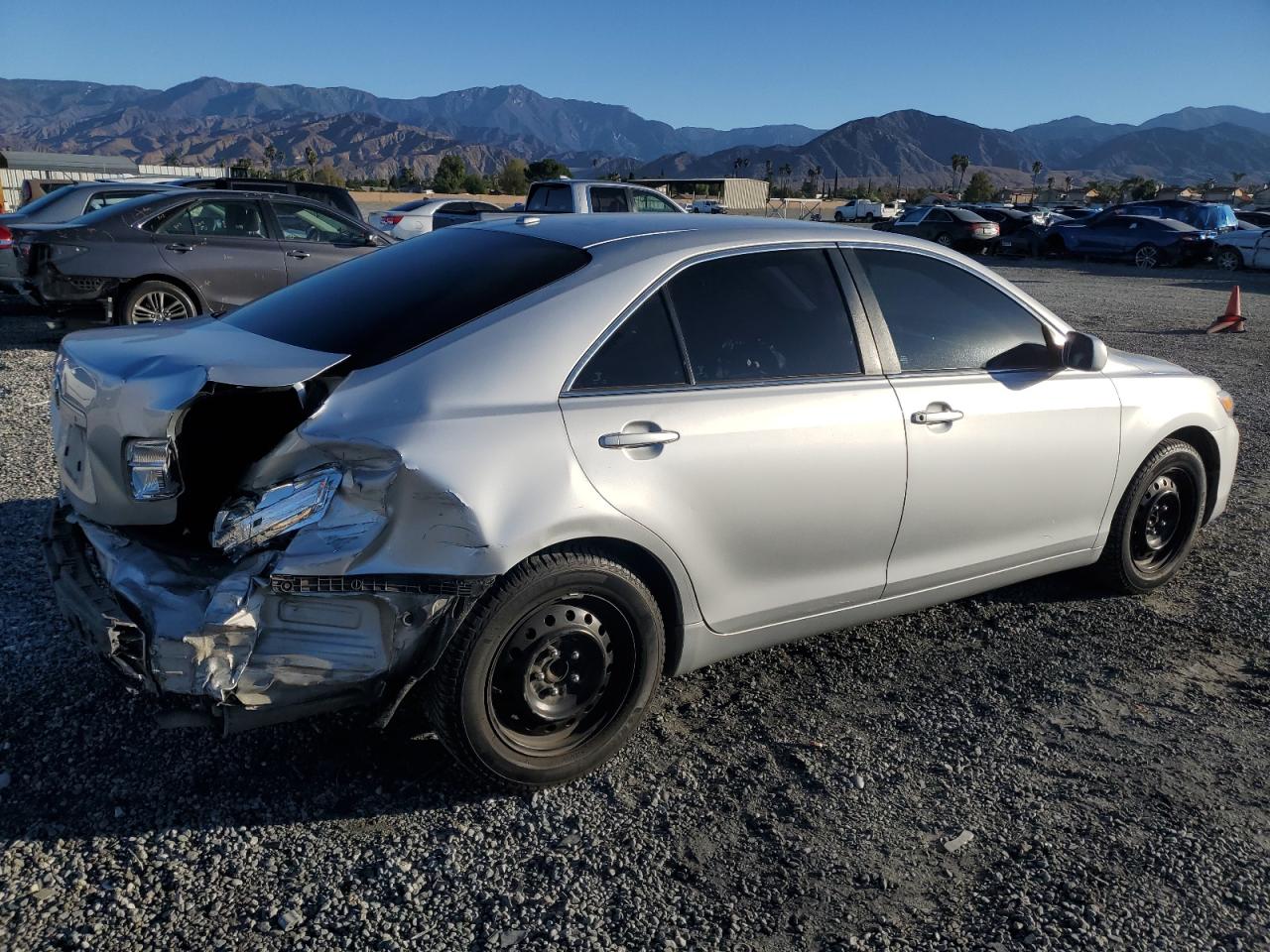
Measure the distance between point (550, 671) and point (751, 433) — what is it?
985 mm

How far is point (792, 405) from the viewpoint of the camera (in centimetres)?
339

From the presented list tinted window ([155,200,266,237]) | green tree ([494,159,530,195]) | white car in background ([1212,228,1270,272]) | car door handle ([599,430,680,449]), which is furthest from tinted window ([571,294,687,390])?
green tree ([494,159,530,195])

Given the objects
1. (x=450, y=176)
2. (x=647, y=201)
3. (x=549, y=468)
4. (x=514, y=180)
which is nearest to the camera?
(x=549, y=468)

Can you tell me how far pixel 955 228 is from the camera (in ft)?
99.1

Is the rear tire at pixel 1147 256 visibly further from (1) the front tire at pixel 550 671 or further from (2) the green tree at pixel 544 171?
(2) the green tree at pixel 544 171

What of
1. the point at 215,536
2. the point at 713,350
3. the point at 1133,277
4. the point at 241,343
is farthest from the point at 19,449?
the point at 1133,277

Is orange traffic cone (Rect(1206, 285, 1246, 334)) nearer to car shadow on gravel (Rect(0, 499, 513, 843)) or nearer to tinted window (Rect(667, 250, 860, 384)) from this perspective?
tinted window (Rect(667, 250, 860, 384))

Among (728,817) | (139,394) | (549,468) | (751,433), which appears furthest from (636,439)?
(139,394)

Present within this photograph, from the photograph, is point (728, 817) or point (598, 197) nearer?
point (728, 817)

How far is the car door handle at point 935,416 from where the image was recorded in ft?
12.0

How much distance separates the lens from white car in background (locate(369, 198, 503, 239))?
20406 millimetres

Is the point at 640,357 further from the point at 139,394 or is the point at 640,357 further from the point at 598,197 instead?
the point at 598,197

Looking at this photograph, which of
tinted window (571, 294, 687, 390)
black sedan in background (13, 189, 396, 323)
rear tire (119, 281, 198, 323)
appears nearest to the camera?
tinted window (571, 294, 687, 390)

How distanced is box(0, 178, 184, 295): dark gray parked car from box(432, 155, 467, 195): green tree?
52.3 m
